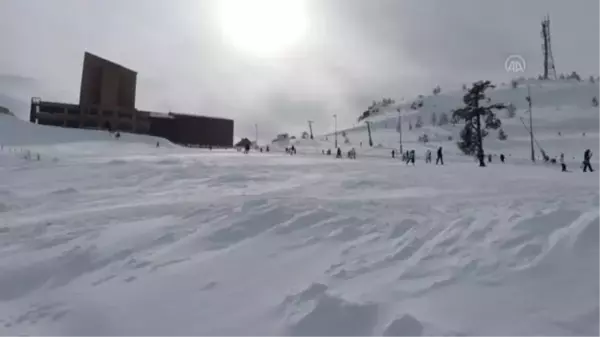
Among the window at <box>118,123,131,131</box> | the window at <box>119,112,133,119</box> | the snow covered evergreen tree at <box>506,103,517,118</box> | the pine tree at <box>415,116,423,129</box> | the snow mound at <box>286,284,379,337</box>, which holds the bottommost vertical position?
the snow mound at <box>286,284,379,337</box>

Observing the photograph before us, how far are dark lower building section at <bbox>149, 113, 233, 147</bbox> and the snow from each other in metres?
62.4

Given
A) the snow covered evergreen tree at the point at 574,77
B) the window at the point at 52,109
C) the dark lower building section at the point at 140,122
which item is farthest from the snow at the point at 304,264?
the snow covered evergreen tree at the point at 574,77

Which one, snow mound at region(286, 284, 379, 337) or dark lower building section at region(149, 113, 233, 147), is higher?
dark lower building section at region(149, 113, 233, 147)

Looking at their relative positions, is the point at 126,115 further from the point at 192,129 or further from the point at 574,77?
the point at 574,77

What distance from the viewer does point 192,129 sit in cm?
7206

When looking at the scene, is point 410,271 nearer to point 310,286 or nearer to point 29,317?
point 310,286

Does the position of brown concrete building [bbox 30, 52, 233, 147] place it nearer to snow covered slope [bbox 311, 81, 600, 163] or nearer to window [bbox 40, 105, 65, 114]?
window [bbox 40, 105, 65, 114]

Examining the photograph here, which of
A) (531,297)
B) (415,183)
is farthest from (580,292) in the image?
(415,183)

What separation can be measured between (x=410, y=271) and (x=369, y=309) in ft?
3.26

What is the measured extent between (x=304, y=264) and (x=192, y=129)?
6941cm

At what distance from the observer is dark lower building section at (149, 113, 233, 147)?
6975cm

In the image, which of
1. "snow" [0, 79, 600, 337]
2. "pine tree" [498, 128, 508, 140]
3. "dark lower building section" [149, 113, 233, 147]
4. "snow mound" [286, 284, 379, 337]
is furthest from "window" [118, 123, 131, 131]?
"snow mound" [286, 284, 379, 337]

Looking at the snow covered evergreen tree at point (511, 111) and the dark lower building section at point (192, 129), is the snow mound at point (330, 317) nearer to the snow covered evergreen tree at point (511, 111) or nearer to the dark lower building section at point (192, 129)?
the dark lower building section at point (192, 129)

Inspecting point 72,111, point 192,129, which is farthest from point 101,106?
point 192,129
